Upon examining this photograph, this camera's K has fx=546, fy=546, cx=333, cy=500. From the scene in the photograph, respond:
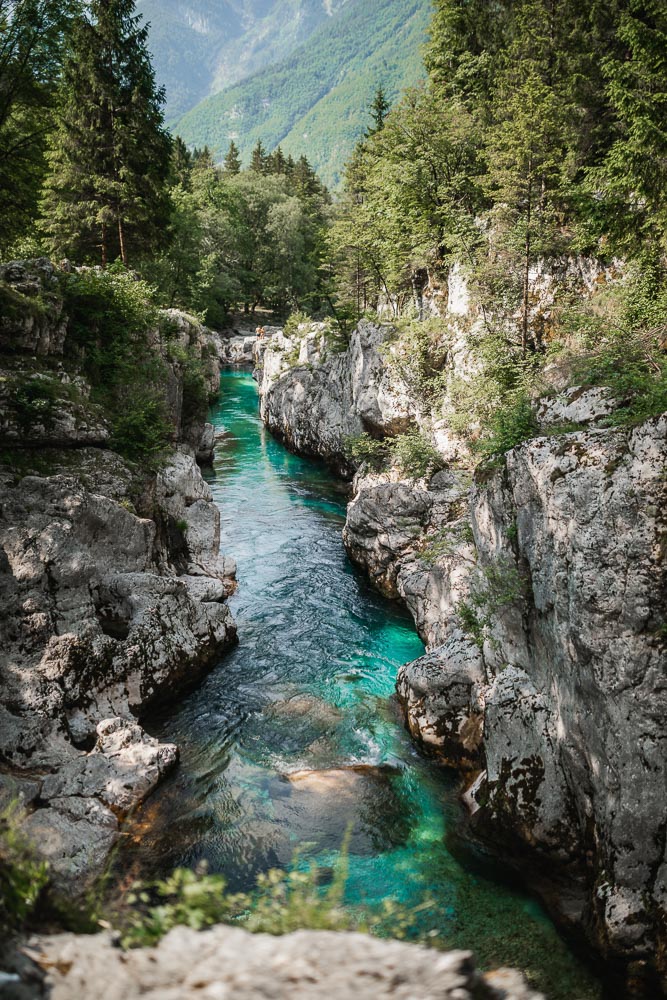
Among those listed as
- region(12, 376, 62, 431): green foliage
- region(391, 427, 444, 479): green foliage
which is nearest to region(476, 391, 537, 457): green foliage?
region(391, 427, 444, 479): green foliage

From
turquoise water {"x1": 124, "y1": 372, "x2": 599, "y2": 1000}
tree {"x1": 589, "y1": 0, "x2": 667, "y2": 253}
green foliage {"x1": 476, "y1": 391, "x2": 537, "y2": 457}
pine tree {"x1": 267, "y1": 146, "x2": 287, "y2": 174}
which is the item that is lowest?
turquoise water {"x1": 124, "y1": 372, "x2": 599, "y2": 1000}

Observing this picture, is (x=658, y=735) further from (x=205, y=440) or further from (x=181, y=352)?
(x=205, y=440)

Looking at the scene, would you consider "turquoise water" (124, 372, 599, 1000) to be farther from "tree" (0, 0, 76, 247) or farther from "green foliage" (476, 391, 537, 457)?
"tree" (0, 0, 76, 247)

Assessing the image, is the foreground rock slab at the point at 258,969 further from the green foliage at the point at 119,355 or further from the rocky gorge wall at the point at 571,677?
the green foliage at the point at 119,355

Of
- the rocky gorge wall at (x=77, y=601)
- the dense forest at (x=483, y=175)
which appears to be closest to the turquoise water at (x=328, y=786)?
the rocky gorge wall at (x=77, y=601)

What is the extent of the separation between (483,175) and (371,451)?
1056cm

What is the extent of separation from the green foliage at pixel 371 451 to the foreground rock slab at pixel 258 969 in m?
19.8

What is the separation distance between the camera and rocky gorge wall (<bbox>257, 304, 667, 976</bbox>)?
6457 mm

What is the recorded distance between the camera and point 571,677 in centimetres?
772

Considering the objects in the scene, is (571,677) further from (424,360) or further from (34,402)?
A: (424,360)

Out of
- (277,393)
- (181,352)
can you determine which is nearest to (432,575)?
(181,352)

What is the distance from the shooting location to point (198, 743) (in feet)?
34.6

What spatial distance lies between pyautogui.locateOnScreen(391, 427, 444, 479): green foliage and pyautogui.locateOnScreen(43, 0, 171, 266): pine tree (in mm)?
15666

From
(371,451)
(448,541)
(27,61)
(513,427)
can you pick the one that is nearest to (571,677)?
(513,427)
